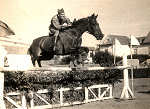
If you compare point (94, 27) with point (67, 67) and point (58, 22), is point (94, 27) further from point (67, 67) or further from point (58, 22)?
point (67, 67)

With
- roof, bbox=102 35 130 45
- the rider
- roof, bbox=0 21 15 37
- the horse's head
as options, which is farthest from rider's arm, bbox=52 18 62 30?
roof, bbox=102 35 130 45

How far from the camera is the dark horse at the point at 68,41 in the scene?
→ 13.1m

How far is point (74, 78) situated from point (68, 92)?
0.50 metres

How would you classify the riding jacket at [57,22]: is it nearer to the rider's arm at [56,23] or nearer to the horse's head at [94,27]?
the rider's arm at [56,23]

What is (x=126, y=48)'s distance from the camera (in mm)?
12867

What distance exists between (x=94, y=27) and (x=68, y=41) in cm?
156

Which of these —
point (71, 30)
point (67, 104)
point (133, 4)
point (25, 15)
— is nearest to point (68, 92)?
point (67, 104)

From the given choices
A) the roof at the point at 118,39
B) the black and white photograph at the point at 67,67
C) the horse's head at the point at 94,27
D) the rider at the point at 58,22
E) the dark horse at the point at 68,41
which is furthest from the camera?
the roof at the point at 118,39

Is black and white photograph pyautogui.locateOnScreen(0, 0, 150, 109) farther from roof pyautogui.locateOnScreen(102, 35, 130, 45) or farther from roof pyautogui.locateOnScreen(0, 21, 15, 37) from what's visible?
roof pyautogui.locateOnScreen(102, 35, 130, 45)

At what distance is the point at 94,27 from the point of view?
1304 centimetres

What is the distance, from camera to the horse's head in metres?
12.9

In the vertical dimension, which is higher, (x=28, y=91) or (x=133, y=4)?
(x=133, y=4)

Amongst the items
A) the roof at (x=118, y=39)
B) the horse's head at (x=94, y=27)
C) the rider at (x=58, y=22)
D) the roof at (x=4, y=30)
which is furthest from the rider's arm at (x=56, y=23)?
the roof at (x=118, y=39)

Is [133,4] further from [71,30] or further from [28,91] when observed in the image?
[28,91]
